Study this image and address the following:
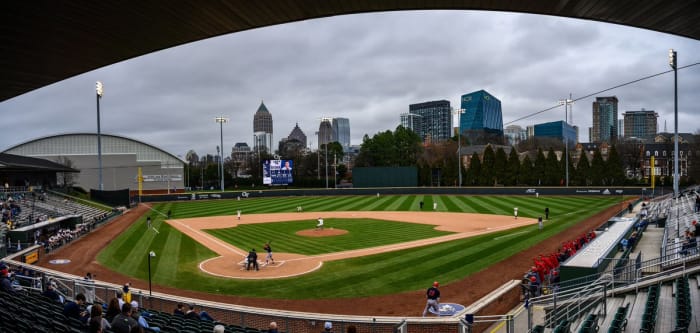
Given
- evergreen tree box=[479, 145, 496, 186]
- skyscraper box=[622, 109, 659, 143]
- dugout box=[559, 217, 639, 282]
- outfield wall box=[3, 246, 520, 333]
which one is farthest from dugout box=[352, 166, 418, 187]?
skyscraper box=[622, 109, 659, 143]

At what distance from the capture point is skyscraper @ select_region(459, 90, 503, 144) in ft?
407

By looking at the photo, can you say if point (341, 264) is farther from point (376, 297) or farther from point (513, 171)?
point (513, 171)

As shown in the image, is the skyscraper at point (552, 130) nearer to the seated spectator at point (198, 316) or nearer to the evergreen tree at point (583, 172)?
the evergreen tree at point (583, 172)

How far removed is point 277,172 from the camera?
62281 mm

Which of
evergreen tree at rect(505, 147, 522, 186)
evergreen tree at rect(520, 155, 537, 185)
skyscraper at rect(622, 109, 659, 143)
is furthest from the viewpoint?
skyscraper at rect(622, 109, 659, 143)

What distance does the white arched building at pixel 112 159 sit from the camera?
72.4 m

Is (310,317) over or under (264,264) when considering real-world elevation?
over

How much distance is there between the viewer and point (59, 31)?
6.18 metres

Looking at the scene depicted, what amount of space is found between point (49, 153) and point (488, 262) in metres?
76.0

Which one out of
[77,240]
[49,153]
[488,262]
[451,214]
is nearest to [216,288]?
[488,262]

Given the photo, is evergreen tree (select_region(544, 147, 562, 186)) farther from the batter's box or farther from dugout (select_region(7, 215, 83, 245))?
dugout (select_region(7, 215, 83, 245))

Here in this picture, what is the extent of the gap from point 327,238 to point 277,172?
34.3 m

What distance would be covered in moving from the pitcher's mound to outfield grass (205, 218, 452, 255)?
1.89 feet

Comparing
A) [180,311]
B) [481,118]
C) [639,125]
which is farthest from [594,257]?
[639,125]
